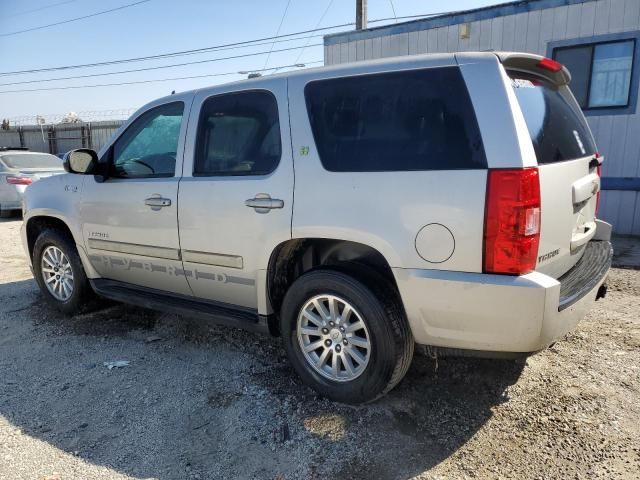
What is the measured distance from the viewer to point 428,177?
256cm

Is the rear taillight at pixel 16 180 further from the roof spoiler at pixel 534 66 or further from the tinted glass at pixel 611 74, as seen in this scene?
the tinted glass at pixel 611 74

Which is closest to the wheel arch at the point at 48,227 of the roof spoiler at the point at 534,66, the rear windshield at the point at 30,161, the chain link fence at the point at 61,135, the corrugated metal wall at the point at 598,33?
the roof spoiler at the point at 534,66

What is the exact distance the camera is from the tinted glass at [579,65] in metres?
8.00

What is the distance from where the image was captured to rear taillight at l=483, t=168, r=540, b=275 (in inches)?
92.7

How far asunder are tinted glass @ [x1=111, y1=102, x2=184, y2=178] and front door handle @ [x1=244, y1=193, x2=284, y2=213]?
2.90ft

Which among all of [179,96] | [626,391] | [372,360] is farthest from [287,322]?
[626,391]

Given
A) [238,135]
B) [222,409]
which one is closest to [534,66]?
[238,135]

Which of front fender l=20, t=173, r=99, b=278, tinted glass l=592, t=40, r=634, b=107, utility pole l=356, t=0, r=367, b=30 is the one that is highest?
utility pole l=356, t=0, r=367, b=30

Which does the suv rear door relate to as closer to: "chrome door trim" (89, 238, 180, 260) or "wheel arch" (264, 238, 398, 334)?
"wheel arch" (264, 238, 398, 334)

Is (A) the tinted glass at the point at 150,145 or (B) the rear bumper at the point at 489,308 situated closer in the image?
(B) the rear bumper at the point at 489,308

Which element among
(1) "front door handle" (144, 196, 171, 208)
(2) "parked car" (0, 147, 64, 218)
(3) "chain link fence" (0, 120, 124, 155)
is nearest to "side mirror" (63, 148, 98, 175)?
(1) "front door handle" (144, 196, 171, 208)

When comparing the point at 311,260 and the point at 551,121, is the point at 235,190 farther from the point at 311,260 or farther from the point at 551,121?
the point at 551,121

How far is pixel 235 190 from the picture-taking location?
3.27 m

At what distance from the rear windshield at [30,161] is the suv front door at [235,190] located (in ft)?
31.1
